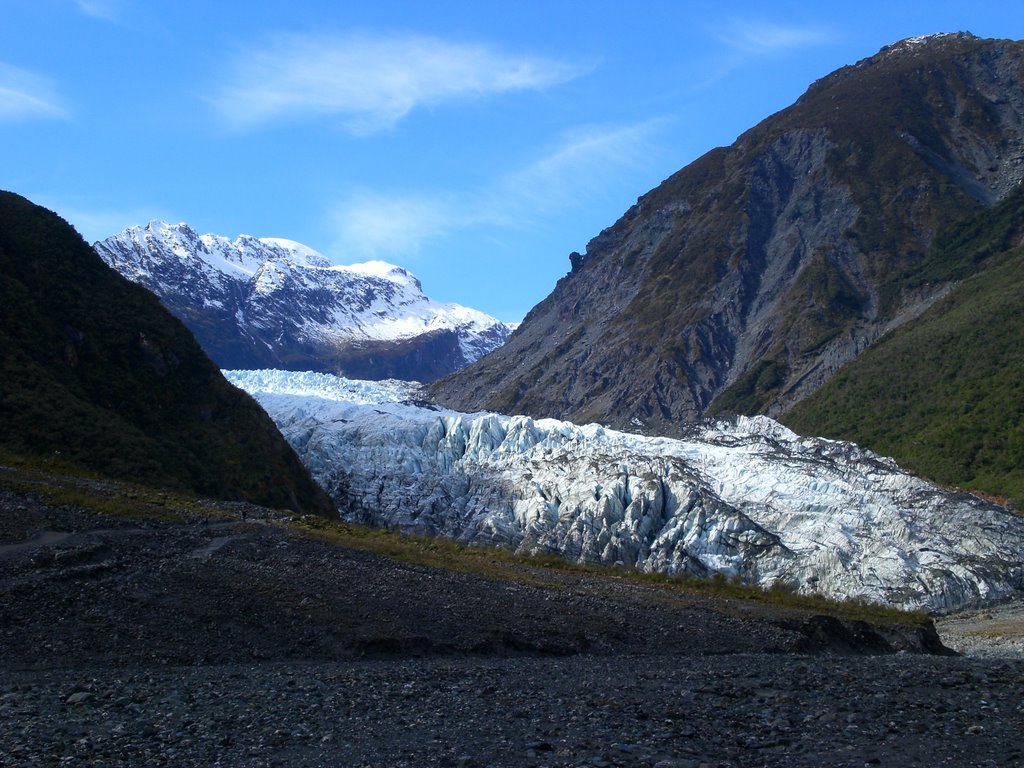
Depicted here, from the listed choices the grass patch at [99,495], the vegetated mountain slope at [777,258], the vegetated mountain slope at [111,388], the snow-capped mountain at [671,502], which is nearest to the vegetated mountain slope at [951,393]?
the vegetated mountain slope at [777,258]

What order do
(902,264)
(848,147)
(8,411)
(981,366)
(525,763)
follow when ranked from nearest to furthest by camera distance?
1. (525,763)
2. (8,411)
3. (981,366)
4. (902,264)
5. (848,147)

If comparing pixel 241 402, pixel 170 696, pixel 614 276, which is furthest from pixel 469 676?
pixel 614 276

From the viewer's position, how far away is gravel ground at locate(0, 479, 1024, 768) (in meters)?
13.3

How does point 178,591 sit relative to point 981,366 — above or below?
below

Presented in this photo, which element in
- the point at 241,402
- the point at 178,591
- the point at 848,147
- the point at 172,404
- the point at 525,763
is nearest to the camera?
Result: the point at 525,763

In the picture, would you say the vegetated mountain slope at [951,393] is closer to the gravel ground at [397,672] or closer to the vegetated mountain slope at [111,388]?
the vegetated mountain slope at [111,388]

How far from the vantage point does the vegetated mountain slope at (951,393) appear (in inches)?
3393

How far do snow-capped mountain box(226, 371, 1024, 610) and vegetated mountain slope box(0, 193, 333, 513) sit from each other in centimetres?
1186

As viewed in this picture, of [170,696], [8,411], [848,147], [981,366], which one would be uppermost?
[848,147]

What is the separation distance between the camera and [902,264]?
14512 cm

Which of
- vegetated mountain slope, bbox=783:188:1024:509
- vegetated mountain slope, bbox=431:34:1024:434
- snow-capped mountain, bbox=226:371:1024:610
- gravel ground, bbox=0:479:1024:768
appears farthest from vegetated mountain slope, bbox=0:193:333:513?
vegetated mountain slope, bbox=431:34:1024:434

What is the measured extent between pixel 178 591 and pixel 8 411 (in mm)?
17266

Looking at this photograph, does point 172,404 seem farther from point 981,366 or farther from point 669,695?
point 981,366

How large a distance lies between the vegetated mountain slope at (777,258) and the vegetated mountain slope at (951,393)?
1238 centimetres
